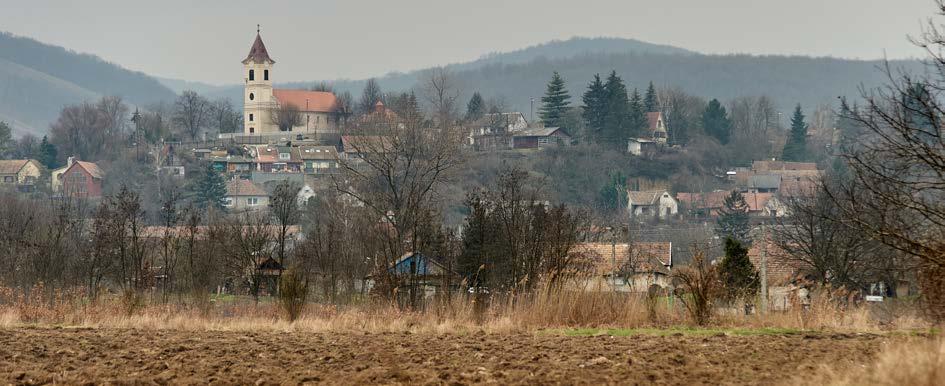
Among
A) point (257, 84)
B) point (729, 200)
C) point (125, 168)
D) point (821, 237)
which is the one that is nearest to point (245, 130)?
point (257, 84)

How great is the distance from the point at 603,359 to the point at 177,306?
16.4m

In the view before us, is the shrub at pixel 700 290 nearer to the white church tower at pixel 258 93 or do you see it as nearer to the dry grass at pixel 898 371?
the dry grass at pixel 898 371

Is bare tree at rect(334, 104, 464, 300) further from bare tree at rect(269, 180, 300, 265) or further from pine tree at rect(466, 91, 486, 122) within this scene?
pine tree at rect(466, 91, 486, 122)

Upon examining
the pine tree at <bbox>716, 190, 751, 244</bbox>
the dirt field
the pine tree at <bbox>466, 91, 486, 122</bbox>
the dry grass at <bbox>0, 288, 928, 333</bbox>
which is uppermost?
the pine tree at <bbox>466, 91, 486, 122</bbox>

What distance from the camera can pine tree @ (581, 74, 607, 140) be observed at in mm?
146750

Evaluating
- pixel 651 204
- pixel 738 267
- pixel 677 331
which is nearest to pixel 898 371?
pixel 677 331

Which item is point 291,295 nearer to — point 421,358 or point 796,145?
point 421,358

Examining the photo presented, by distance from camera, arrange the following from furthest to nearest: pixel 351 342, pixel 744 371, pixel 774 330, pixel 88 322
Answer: pixel 88 322 → pixel 774 330 → pixel 351 342 → pixel 744 371

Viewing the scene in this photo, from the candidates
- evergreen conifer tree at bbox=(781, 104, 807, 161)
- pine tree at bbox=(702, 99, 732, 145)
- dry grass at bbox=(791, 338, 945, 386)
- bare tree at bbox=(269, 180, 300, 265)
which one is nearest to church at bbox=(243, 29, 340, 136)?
pine tree at bbox=(702, 99, 732, 145)

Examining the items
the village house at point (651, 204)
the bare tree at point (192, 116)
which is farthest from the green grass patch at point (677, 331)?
the bare tree at point (192, 116)

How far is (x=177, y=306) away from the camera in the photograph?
28.1 m

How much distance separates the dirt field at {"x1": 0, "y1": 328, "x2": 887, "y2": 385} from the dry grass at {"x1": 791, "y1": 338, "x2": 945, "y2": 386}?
0.57 meters

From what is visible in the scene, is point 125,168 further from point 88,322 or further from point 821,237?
point 88,322

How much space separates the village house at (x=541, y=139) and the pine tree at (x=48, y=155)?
61.6m
